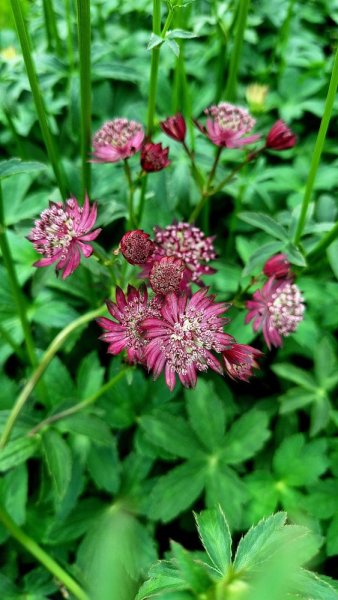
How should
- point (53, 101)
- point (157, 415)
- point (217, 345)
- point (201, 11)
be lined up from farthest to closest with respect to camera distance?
1. point (201, 11)
2. point (53, 101)
3. point (157, 415)
4. point (217, 345)

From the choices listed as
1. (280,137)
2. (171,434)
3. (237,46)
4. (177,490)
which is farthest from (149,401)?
(237,46)

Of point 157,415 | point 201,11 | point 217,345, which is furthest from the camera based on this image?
point 201,11

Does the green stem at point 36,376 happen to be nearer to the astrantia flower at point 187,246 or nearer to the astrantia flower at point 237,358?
the astrantia flower at point 187,246

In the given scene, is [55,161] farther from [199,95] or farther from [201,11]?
[201,11]

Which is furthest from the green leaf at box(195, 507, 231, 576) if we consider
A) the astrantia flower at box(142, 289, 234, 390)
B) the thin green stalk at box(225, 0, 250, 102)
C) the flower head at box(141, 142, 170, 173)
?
the thin green stalk at box(225, 0, 250, 102)

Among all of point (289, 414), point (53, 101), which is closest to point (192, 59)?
point (53, 101)

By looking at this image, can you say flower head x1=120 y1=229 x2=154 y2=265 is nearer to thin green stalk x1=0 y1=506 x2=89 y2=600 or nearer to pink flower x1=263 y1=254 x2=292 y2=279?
pink flower x1=263 y1=254 x2=292 y2=279

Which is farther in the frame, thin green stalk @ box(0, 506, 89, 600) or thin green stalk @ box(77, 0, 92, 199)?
thin green stalk @ box(0, 506, 89, 600)
